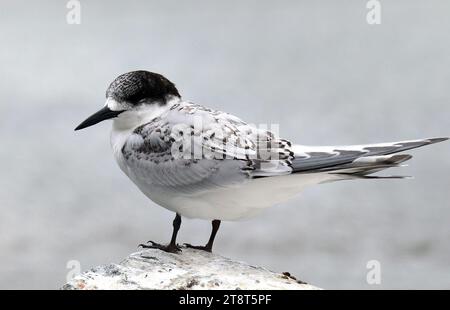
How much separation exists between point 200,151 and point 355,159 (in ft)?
2.57

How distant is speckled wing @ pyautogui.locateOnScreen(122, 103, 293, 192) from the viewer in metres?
4.18

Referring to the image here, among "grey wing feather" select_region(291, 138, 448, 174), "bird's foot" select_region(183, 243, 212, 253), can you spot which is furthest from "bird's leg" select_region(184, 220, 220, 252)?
"grey wing feather" select_region(291, 138, 448, 174)

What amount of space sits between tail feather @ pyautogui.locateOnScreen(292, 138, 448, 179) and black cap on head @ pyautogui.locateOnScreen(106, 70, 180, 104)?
0.88 m

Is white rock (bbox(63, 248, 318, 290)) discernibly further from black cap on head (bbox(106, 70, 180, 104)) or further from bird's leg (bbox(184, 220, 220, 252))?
black cap on head (bbox(106, 70, 180, 104))

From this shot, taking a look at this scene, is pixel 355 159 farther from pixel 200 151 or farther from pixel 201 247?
pixel 201 247

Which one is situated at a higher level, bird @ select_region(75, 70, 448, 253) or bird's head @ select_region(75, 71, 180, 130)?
bird's head @ select_region(75, 71, 180, 130)

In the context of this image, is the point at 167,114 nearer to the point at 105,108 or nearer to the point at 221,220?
the point at 105,108

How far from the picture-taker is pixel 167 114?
4.51 metres

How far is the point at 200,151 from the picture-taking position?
4277 mm

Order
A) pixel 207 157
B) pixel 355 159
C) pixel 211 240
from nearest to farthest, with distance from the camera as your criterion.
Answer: pixel 355 159
pixel 207 157
pixel 211 240

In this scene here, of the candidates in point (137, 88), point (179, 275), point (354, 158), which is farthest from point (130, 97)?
point (354, 158)

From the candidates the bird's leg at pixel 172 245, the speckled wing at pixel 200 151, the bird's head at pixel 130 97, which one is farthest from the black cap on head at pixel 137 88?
the bird's leg at pixel 172 245

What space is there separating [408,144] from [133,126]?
1472 mm
